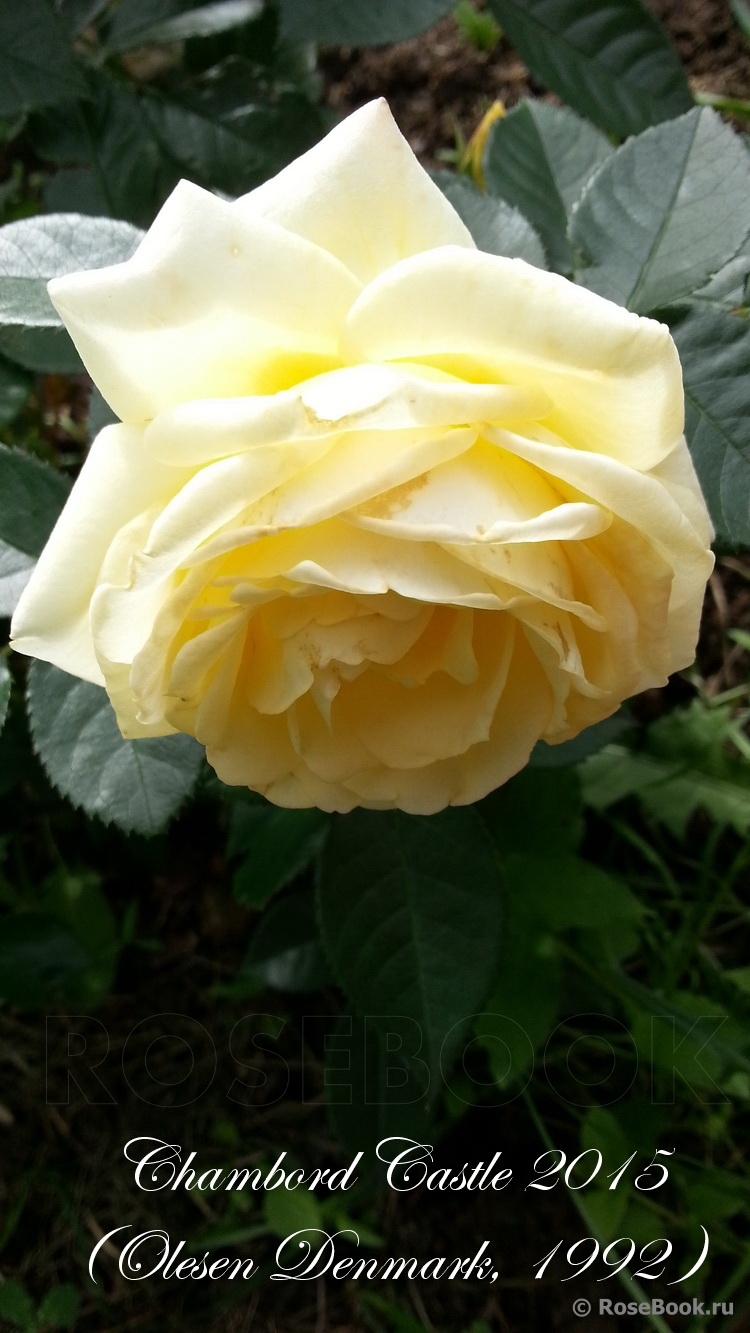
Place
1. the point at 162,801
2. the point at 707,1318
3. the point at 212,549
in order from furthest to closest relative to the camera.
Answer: the point at 707,1318
the point at 162,801
the point at 212,549

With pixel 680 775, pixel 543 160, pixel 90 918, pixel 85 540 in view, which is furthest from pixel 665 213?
pixel 90 918

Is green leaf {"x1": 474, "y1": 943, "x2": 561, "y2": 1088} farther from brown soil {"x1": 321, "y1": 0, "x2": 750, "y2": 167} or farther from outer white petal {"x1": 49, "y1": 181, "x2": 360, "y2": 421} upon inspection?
brown soil {"x1": 321, "y1": 0, "x2": 750, "y2": 167}

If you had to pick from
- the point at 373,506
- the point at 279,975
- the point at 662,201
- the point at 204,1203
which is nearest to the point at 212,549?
the point at 373,506

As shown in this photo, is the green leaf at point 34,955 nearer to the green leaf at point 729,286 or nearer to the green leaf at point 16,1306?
the green leaf at point 16,1306

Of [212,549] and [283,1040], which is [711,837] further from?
[212,549]

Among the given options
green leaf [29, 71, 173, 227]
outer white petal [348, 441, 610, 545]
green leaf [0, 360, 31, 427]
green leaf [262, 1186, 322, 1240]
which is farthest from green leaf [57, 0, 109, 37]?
green leaf [262, 1186, 322, 1240]

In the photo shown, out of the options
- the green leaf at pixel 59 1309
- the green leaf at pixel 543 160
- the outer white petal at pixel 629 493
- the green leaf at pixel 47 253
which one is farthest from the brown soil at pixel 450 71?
the green leaf at pixel 59 1309

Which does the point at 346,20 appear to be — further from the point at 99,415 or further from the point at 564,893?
the point at 564,893
